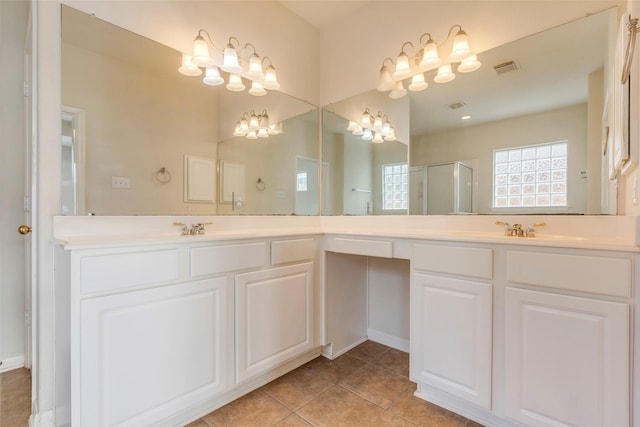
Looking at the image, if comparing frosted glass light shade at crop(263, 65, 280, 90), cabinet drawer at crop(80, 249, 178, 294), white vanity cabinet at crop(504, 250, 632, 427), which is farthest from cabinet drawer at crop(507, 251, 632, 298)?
frosted glass light shade at crop(263, 65, 280, 90)

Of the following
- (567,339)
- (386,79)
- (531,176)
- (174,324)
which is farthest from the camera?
(386,79)

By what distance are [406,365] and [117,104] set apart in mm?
2397

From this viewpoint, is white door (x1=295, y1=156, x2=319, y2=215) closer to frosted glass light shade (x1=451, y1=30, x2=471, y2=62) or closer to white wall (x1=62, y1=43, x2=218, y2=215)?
white wall (x1=62, y1=43, x2=218, y2=215)

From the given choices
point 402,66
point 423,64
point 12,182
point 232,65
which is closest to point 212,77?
point 232,65

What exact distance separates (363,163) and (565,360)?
1682 mm

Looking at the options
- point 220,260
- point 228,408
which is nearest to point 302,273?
point 220,260

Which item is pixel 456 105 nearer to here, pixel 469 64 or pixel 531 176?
pixel 469 64

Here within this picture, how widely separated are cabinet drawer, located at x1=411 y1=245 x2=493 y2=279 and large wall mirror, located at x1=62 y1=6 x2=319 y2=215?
117cm

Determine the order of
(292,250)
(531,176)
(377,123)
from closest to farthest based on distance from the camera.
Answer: (531,176) < (292,250) < (377,123)

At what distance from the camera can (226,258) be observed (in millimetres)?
1523

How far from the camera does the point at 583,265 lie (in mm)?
1134

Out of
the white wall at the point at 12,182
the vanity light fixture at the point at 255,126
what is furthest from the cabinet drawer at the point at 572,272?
the white wall at the point at 12,182

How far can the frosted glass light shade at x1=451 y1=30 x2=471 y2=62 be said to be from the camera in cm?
176

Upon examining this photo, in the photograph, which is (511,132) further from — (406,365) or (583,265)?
(406,365)
